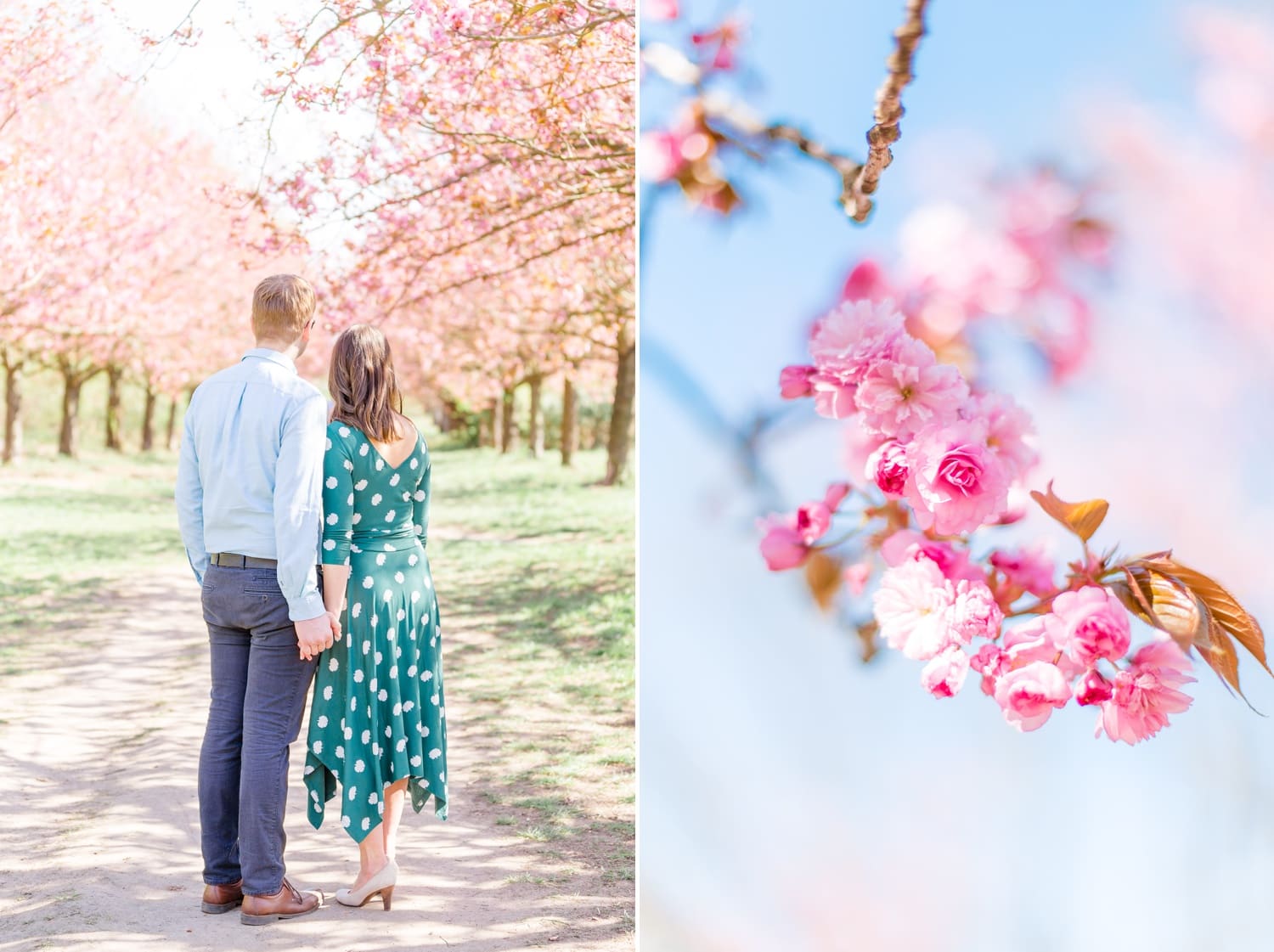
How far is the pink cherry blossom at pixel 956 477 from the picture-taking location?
69.2 inches

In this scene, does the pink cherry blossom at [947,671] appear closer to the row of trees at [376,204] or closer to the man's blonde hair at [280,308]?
the man's blonde hair at [280,308]

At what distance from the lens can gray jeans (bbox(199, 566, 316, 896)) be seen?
9.05ft

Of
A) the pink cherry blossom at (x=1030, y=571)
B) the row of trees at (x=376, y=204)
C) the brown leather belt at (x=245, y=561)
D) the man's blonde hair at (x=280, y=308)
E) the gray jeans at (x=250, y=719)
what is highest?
the row of trees at (x=376, y=204)

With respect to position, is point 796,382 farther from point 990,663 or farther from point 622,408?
point 622,408

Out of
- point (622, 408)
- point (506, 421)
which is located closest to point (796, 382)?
point (622, 408)

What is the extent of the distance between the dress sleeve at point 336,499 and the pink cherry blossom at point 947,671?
1530 millimetres

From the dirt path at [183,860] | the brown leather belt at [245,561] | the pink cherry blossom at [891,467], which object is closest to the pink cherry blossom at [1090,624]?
the pink cherry blossom at [891,467]

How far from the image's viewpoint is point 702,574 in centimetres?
190

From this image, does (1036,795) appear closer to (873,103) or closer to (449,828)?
(873,103)

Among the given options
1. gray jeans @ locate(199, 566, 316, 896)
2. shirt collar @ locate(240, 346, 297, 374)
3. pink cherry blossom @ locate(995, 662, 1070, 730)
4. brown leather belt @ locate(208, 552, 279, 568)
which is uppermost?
shirt collar @ locate(240, 346, 297, 374)

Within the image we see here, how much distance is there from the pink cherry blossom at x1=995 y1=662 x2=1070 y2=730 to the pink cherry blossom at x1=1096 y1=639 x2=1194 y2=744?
8 cm

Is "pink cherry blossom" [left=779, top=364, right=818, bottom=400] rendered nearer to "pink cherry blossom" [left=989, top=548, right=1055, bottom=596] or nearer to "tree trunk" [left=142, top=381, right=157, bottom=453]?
"pink cherry blossom" [left=989, top=548, right=1055, bottom=596]

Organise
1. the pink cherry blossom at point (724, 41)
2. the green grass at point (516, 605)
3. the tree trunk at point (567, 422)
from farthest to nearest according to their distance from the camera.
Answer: the tree trunk at point (567, 422) < the green grass at point (516, 605) < the pink cherry blossom at point (724, 41)

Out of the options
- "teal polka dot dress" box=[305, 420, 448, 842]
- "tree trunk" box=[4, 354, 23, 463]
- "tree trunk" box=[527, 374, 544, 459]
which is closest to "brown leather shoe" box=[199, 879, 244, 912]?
"teal polka dot dress" box=[305, 420, 448, 842]
